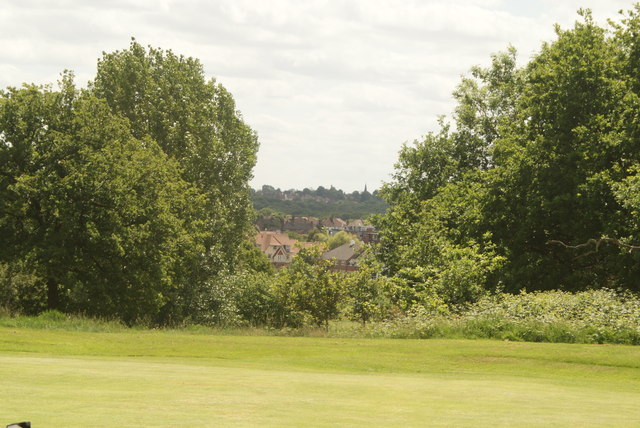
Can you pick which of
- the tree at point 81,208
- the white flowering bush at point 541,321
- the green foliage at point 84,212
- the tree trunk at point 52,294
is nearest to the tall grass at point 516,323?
the white flowering bush at point 541,321

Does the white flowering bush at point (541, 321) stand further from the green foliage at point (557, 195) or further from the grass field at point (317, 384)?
the green foliage at point (557, 195)

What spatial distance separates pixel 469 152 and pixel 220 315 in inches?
787

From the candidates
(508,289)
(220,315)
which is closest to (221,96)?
(220,315)

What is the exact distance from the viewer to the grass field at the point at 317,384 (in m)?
7.77

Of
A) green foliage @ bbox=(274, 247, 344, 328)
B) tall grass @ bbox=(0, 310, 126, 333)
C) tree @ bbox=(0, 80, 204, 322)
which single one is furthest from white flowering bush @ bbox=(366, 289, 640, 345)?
tree @ bbox=(0, 80, 204, 322)

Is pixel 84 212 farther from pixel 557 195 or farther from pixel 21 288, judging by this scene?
pixel 557 195

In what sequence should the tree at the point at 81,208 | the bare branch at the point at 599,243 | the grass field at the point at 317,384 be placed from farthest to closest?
1. the tree at the point at 81,208
2. the bare branch at the point at 599,243
3. the grass field at the point at 317,384

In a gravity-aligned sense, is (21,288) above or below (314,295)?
below

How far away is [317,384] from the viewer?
11586 mm

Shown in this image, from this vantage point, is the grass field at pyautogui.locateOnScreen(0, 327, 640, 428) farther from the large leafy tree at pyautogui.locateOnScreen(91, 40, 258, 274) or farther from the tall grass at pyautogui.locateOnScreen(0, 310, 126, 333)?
the large leafy tree at pyautogui.locateOnScreen(91, 40, 258, 274)

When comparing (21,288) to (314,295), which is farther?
(21,288)

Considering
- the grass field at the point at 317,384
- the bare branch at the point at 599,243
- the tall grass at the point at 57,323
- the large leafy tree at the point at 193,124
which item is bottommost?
the tall grass at the point at 57,323

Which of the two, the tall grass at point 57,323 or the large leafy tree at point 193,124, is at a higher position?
the large leafy tree at point 193,124

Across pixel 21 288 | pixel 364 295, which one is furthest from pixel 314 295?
pixel 21 288
